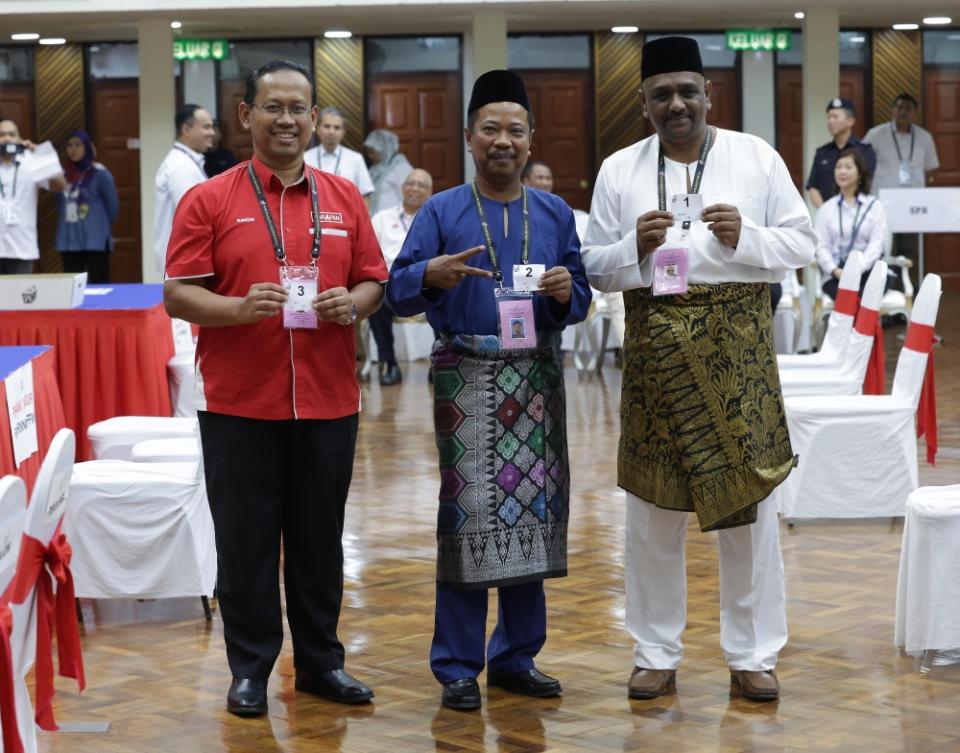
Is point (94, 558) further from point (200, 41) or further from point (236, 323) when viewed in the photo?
point (200, 41)

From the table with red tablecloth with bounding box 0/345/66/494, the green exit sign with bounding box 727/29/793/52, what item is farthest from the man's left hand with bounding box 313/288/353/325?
the green exit sign with bounding box 727/29/793/52

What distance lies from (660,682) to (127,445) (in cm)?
268

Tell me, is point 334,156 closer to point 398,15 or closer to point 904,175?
point 398,15

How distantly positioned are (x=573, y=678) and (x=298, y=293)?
136cm

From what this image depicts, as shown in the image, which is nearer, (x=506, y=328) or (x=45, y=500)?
(x=45, y=500)

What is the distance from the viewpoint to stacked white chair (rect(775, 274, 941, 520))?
21.1 feet

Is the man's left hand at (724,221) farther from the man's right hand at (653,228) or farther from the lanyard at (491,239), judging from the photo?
the lanyard at (491,239)

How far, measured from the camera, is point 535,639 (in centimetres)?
421

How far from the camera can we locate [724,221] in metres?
3.85

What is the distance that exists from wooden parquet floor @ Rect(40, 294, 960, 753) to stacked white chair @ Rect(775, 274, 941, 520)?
0.09 metres

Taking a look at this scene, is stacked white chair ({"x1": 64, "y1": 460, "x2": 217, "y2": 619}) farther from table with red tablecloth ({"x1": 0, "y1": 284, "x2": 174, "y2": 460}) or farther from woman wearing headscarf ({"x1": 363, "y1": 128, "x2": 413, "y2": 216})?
woman wearing headscarf ({"x1": 363, "y1": 128, "x2": 413, "y2": 216})

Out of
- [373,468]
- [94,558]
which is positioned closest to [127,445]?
[94,558]

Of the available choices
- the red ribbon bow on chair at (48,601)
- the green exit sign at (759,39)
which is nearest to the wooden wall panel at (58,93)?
the green exit sign at (759,39)

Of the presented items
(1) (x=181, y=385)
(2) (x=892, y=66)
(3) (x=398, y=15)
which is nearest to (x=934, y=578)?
(1) (x=181, y=385)
